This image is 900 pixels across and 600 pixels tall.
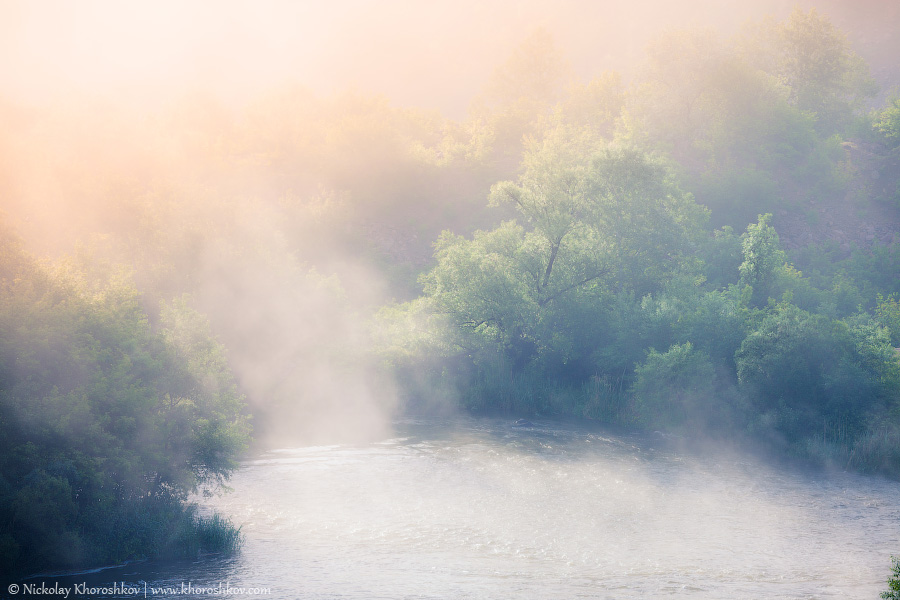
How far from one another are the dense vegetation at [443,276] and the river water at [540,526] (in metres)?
2.62

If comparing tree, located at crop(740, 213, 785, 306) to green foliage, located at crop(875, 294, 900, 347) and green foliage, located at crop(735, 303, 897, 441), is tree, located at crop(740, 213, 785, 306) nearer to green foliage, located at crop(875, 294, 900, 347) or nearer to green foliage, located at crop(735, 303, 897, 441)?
green foliage, located at crop(875, 294, 900, 347)

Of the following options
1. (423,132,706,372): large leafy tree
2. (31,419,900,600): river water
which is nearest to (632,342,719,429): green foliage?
(31,419,900,600): river water

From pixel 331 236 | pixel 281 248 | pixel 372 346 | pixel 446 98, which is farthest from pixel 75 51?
pixel 372 346

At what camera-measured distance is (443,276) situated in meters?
43.3

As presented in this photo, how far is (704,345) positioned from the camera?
120 feet

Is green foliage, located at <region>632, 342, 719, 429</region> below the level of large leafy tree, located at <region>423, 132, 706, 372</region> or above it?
below

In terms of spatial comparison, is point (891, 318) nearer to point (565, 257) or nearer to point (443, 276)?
point (565, 257)

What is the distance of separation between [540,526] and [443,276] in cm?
2315

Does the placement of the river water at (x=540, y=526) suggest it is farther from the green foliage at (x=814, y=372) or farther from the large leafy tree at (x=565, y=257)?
the large leafy tree at (x=565, y=257)

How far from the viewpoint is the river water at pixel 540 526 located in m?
17.6

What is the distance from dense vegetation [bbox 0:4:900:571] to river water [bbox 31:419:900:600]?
8.60 feet

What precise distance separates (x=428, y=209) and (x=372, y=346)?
122ft

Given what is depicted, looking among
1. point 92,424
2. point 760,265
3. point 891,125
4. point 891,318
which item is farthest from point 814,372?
point 891,125

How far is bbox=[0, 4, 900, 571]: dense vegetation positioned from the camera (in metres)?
19.2
